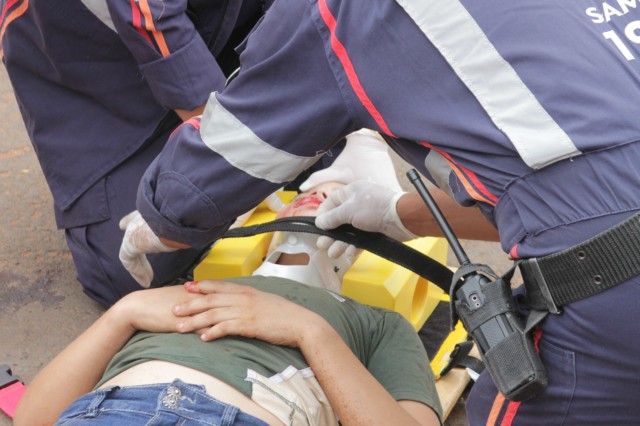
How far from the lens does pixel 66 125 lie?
2.59 m

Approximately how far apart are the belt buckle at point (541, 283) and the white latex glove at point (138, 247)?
1100mm

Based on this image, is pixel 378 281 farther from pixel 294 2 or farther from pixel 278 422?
pixel 294 2

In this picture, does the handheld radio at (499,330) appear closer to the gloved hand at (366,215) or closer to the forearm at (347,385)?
the forearm at (347,385)

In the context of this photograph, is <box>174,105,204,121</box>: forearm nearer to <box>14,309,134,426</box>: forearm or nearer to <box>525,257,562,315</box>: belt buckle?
<box>14,309,134,426</box>: forearm

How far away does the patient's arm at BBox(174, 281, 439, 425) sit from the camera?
5.31 feet

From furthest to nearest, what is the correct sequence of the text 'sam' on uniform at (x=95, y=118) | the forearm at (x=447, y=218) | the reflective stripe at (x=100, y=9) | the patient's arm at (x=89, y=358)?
the text 'sam' on uniform at (x=95, y=118)
the reflective stripe at (x=100, y=9)
the forearm at (x=447, y=218)
the patient's arm at (x=89, y=358)

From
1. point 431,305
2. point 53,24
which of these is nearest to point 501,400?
point 431,305

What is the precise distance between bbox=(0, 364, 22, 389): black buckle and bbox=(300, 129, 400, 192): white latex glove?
0.95m

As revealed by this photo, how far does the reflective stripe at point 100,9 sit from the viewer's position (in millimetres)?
2336

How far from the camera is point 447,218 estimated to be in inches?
82.0

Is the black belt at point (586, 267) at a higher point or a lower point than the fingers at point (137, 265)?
higher

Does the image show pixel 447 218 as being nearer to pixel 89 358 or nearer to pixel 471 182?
pixel 471 182

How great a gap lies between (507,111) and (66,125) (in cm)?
167

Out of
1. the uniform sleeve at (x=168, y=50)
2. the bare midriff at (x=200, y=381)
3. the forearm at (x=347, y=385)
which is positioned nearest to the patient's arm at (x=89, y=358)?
the bare midriff at (x=200, y=381)
